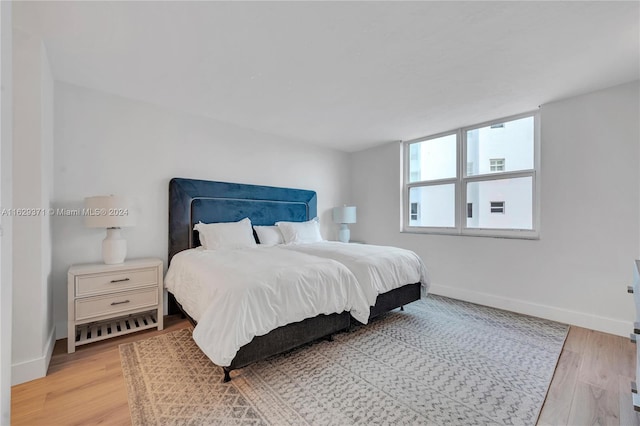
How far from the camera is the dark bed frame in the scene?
1966 millimetres

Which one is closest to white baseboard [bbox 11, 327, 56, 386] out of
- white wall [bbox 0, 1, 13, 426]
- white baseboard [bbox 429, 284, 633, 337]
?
white wall [bbox 0, 1, 13, 426]

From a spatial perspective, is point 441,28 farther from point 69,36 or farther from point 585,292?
point 585,292

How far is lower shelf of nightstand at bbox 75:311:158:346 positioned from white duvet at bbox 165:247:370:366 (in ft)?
1.51

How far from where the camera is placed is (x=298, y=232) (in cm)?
390

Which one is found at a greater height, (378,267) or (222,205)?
(222,205)

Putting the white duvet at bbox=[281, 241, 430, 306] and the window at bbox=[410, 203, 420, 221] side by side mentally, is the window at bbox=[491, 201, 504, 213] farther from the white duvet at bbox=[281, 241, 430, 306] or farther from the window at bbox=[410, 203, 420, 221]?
the white duvet at bbox=[281, 241, 430, 306]

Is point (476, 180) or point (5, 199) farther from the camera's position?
point (476, 180)

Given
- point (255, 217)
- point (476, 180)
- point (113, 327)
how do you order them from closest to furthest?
point (113, 327) → point (476, 180) → point (255, 217)

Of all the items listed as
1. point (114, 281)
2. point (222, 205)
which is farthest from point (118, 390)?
point (222, 205)

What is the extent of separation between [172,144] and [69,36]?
4.55 feet

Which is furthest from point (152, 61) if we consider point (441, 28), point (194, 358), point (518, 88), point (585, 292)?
point (585, 292)

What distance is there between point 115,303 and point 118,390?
92 cm

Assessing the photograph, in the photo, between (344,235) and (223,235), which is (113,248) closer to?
(223,235)

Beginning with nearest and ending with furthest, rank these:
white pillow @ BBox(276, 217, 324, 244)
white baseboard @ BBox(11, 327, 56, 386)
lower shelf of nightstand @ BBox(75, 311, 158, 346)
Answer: white baseboard @ BBox(11, 327, 56, 386) < lower shelf of nightstand @ BBox(75, 311, 158, 346) < white pillow @ BBox(276, 217, 324, 244)
